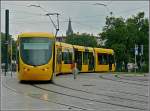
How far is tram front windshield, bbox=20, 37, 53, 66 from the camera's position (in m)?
30.4

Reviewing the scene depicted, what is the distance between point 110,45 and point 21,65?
57.7 metres

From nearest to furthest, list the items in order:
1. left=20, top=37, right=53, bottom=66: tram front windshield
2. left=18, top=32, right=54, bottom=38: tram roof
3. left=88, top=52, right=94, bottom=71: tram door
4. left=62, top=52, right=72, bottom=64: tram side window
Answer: left=20, top=37, right=53, bottom=66: tram front windshield, left=18, top=32, right=54, bottom=38: tram roof, left=62, top=52, right=72, bottom=64: tram side window, left=88, top=52, right=94, bottom=71: tram door

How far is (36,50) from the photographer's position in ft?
101

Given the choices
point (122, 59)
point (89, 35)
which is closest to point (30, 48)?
point (122, 59)

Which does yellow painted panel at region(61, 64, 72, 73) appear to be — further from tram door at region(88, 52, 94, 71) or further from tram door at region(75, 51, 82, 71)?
tram door at region(88, 52, 94, 71)

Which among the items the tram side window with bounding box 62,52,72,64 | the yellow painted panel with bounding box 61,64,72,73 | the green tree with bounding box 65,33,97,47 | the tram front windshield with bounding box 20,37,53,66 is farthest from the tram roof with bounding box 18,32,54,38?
the green tree with bounding box 65,33,97,47

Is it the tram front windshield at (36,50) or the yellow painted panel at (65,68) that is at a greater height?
the tram front windshield at (36,50)

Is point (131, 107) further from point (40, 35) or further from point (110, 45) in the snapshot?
point (110, 45)

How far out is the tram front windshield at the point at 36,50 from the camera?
1198 inches

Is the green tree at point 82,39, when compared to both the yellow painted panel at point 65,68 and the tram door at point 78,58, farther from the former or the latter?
the yellow painted panel at point 65,68

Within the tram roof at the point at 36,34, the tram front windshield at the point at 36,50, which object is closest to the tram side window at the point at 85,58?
the tram roof at the point at 36,34

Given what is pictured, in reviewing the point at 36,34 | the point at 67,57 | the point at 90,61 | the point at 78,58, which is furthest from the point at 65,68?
the point at 36,34

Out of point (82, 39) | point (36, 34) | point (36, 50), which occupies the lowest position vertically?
point (36, 50)

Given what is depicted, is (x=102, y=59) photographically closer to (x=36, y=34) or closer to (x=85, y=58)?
(x=85, y=58)
